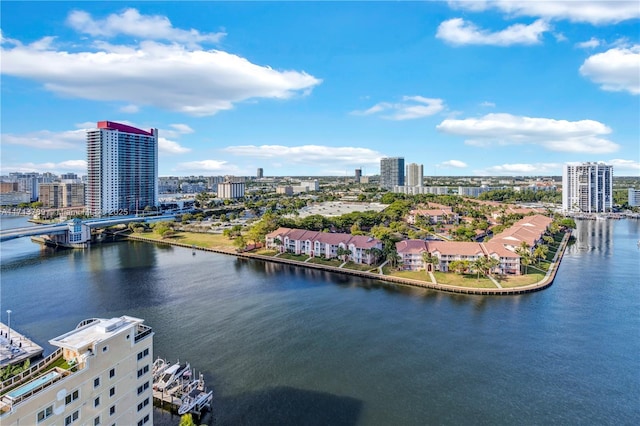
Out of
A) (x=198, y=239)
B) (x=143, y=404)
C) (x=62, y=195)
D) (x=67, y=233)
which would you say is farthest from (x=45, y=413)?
(x=62, y=195)

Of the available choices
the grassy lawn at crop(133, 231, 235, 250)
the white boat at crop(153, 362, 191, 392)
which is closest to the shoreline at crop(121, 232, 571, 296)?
the grassy lawn at crop(133, 231, 235, 250)

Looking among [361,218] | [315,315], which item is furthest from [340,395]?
[361,218]

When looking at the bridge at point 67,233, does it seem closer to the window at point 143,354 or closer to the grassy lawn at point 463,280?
the window at point 143,354

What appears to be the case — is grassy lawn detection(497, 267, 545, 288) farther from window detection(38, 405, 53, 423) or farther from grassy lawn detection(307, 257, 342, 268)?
window detection(38, 405, 53, 423)

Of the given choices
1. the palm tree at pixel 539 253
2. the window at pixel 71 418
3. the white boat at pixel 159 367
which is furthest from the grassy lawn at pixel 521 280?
the window at pixel 71 418

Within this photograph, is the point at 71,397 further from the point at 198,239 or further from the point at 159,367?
the point at 198,239

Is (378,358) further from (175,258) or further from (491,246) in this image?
(175,258)
